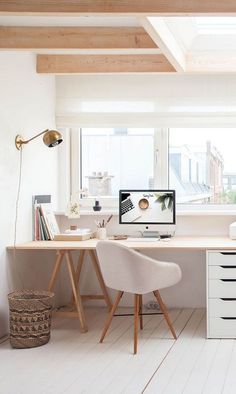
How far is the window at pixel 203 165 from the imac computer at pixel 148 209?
0.45m

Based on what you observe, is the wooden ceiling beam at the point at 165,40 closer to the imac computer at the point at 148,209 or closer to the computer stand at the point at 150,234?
the imac computer at the point at 148,209

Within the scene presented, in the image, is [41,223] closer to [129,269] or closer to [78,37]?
[129,269]

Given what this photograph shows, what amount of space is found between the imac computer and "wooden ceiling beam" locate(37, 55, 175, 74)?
1.02 m

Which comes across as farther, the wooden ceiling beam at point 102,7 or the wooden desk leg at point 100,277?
the wooden desk leg at point 100,277

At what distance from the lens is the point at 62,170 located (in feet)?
19.3

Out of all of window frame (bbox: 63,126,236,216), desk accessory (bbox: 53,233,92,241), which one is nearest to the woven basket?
desk accessory (bbox: 53,233,92,241)

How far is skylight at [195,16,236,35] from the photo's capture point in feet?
14.3

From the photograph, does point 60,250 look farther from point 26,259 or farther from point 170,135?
point 170,135

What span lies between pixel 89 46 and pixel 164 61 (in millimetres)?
854

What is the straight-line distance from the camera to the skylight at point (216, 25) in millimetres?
4363

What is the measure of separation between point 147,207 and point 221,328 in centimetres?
126

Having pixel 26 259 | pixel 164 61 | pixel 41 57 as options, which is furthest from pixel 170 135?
pixel 26 259

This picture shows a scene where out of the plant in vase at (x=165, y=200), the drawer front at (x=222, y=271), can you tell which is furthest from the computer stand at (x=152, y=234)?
the drawer front at (x=222, y=271)

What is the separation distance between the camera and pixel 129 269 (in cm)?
436
